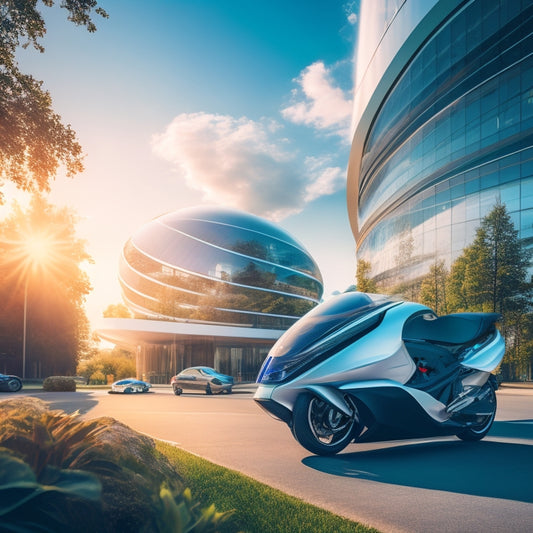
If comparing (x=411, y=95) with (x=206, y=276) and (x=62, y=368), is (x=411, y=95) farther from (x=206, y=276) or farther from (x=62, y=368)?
(x=62, y=368)

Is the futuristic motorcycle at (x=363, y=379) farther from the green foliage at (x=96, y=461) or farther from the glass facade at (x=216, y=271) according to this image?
the glass facade at (x=216, y=271)

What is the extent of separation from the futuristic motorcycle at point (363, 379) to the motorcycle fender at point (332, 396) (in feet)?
0.04

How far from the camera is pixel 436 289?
32844 mm

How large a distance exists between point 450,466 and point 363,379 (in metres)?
1.40

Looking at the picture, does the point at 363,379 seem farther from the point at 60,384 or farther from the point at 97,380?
the point at 97,380

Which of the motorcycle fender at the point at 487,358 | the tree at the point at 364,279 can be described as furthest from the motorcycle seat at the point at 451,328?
the tree at the point at 364,279

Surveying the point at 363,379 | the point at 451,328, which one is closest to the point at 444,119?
the point at 451,328

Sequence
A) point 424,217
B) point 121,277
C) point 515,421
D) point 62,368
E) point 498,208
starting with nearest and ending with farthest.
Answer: point 515,421
point 498,208
point 424,217
point 62,368
point 121,277

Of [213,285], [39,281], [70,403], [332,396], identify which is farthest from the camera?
[213,285]

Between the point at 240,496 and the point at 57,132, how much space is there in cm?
966

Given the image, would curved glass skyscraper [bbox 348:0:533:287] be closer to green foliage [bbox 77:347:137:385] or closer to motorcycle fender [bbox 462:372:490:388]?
motorcycle fender [bbox 462:372:490:388]

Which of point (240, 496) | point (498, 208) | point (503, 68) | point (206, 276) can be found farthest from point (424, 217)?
point (240, 496)

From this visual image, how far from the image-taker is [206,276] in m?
53.4

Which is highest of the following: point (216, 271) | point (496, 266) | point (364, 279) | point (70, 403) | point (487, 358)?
point (216, 271)
